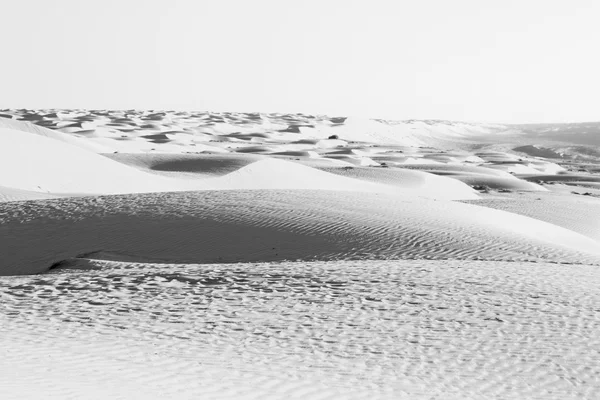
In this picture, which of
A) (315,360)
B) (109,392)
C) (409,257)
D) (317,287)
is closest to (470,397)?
(315,360)

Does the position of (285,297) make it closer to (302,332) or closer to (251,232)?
(302,332)

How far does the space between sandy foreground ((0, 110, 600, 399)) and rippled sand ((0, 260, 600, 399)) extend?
3 cm

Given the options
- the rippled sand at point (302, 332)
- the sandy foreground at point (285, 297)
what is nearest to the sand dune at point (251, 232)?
the sandy foreground at point (285, 297)

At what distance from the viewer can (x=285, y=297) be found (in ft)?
34.1

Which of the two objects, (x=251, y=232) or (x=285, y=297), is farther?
(x=251, y=232)

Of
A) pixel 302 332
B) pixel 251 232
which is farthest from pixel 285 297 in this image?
pixel 251 232

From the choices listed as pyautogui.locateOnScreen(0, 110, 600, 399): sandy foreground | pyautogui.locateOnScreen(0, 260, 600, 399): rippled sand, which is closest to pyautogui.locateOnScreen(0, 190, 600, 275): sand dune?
pyautogui.locateOnScreen(0, 110, 600, 399): sandy foreground

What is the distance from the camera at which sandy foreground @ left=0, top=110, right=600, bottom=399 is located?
7.03 meters

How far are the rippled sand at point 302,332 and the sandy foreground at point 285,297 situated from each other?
3cm

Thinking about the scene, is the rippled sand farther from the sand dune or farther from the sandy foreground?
the sand dune

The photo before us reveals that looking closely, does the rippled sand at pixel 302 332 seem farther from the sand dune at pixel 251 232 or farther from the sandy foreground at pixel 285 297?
the sand dune at pixel 251 232

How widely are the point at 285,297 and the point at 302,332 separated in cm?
161

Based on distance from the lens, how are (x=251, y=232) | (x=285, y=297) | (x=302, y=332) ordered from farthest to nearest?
1. (x=251, y=232)
2. (x=285, y=297)
3. (x=302, y=332)

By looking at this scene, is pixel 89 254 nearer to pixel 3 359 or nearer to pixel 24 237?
pixel 24 237
